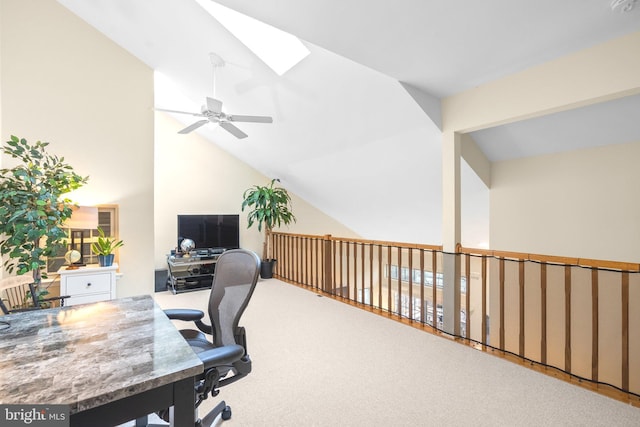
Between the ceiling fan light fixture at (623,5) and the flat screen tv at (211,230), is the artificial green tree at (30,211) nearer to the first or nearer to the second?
the flat screen tv at (211,230)

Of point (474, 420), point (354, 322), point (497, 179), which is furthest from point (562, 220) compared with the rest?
point (474, 420)

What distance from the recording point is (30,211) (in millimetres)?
2908

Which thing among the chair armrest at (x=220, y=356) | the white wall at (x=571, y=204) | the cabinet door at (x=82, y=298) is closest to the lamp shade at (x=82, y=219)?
the cabinet door at (x=82, y=298)

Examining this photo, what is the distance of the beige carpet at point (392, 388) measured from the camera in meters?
1.97

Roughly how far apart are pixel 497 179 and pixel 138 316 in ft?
15.5

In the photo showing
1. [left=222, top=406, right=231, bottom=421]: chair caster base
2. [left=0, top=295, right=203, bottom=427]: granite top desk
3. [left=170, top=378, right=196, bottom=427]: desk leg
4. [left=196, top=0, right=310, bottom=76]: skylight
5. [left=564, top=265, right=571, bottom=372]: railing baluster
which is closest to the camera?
[left=0, top=295, right=203, bottom=427]: granite top desk

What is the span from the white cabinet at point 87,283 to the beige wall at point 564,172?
424 centimetres

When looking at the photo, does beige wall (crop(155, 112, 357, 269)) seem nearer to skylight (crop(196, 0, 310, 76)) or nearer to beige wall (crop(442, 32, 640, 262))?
skylight (crop(196, 0, 310, 76))

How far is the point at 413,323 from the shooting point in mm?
3609

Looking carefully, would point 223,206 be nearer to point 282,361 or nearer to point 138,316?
point 282,361

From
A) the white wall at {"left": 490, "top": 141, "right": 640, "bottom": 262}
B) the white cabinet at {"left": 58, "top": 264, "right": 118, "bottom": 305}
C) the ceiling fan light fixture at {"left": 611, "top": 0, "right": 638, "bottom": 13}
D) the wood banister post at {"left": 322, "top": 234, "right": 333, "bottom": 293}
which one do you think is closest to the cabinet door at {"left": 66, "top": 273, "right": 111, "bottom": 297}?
the white cabinet at {"left": 58, "top": 264, "right": 118, "bottom": 305}

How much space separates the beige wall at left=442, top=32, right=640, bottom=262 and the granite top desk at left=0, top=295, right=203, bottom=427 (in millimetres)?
3271

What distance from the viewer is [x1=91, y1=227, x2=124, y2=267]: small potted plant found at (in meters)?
3.67

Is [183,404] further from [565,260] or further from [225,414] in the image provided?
[565,260]
